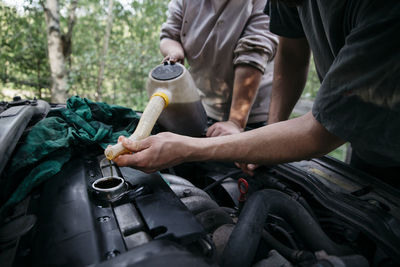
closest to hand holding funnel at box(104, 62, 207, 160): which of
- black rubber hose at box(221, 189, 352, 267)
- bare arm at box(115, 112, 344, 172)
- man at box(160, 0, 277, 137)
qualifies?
man at box(160, 0, 277, 137)

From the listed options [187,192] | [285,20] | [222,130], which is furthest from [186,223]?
[285,20]

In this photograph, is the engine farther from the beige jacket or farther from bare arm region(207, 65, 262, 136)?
the beige jacket

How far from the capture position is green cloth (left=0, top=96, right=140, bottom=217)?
88 centimetres

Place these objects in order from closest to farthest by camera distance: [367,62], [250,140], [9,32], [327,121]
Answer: [367,62], [327,121], [250,140], [9,32]

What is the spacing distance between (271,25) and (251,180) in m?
0.92

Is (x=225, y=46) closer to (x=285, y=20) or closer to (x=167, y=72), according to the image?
(x=285, y=20)

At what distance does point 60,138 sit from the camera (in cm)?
104

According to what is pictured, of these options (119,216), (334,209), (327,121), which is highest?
(327,121)

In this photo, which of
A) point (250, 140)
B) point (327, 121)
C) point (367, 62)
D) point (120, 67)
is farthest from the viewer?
point (120, 67)

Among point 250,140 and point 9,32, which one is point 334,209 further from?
point 9,32

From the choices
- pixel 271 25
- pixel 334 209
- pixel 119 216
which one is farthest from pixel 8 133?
pixel 271 25

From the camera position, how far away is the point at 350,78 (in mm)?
726

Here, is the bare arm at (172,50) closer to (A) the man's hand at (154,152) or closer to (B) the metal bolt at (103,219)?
(A) the man's hand at (154,152)

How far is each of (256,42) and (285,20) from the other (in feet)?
1.07
